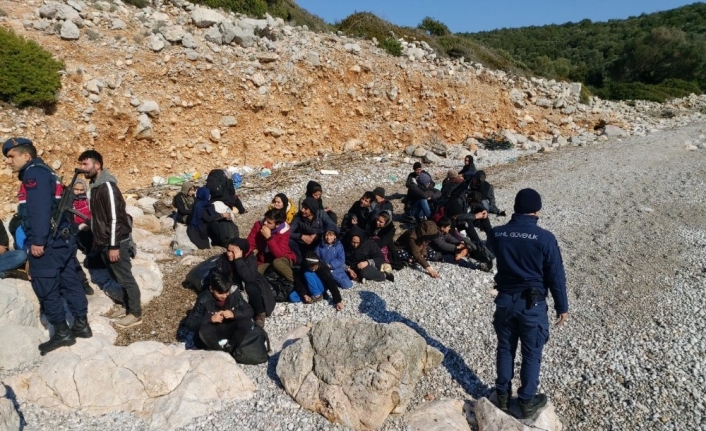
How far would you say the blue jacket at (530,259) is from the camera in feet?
13.6

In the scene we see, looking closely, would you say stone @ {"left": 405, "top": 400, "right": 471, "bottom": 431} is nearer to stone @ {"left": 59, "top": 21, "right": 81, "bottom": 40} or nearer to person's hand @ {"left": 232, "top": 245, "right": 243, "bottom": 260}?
person's hand @ {"left": 232, "top": 245, "right": 243, "bottom": 260}

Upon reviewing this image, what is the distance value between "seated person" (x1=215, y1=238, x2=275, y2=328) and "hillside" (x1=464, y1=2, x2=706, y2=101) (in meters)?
28.5

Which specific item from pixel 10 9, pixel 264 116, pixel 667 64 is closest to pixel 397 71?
pixel 264 116

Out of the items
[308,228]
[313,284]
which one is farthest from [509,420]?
[308,228]

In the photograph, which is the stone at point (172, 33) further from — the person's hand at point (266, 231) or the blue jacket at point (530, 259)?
the blue jacket at point (530, 259)

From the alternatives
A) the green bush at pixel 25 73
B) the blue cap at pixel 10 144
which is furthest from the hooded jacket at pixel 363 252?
the green bush at pixel 25 73

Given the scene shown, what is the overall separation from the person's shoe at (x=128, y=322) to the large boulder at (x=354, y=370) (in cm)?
252

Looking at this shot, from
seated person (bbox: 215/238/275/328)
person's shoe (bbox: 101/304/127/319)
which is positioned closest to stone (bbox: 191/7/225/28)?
seated person (bbox: 215/238/275/328)

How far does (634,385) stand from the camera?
16.7 ft

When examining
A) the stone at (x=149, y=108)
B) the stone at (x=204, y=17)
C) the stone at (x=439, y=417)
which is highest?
the stone at (x=204, y=17)

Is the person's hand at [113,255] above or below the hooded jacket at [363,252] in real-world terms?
above

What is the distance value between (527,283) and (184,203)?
738 cm

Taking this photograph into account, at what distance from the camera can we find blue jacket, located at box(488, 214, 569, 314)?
13.6 ft

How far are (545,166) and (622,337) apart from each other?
11714mm
